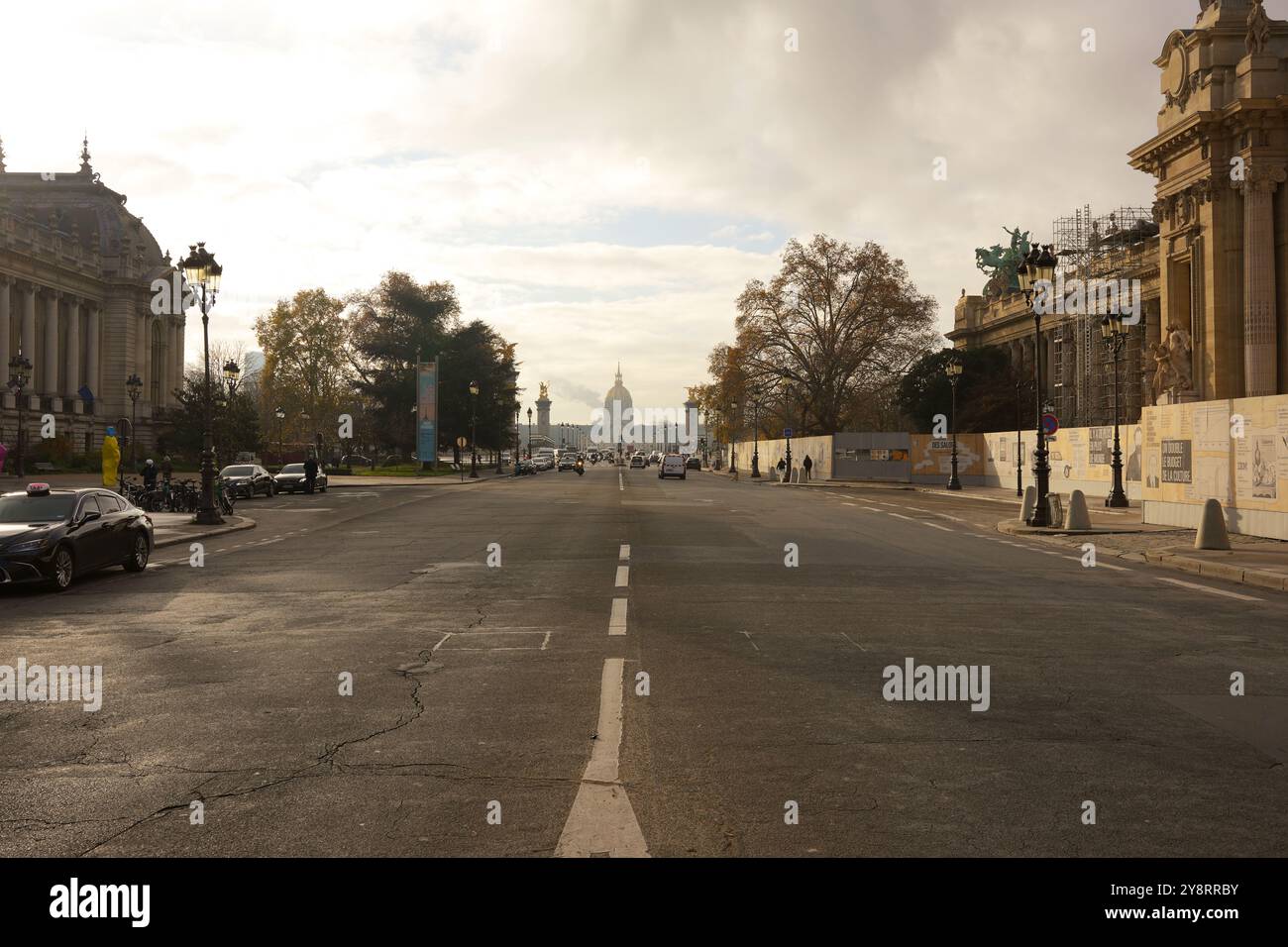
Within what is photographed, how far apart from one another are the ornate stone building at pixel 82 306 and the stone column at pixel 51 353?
83 millimetres

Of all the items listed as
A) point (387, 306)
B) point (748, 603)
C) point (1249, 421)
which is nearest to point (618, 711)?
point (748, 603)

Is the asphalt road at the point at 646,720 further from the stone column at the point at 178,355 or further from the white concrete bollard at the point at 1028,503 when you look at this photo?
the stone column at the point at 178,355

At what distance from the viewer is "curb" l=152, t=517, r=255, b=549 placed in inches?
928

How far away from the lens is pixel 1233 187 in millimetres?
43500

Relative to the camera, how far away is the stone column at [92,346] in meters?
101

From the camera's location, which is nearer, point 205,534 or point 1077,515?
point 1077,515

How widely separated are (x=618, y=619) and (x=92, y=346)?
339ft

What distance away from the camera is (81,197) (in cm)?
10738

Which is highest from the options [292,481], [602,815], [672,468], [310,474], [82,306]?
[82,306]

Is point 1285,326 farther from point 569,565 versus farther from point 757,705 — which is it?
point 757,705

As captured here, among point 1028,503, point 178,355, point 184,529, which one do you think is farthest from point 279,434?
point 1028,503

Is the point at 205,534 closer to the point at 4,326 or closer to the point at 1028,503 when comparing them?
the point at 1028,503

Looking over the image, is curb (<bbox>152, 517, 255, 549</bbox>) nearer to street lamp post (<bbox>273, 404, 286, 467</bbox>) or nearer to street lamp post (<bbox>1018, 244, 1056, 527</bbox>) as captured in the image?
street lamp post (<bbox>1018, 244, 1056, 527</bbox>)

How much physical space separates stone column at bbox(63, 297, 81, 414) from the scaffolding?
3201 inches
